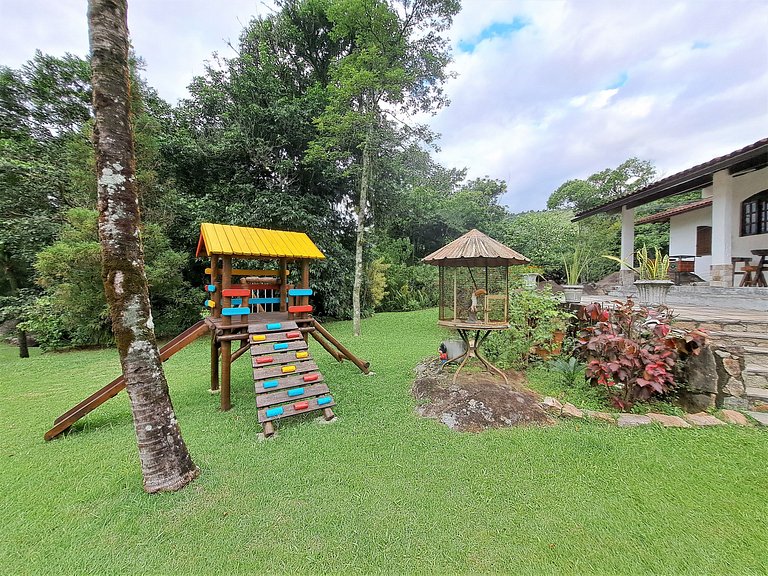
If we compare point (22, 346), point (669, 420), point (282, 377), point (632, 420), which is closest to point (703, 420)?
point (669, 420)

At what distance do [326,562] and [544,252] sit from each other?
15.7 metres

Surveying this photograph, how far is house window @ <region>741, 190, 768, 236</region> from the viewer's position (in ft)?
24.2

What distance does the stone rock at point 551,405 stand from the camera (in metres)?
3.24

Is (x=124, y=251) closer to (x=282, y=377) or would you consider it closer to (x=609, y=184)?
(x=282, y=377)

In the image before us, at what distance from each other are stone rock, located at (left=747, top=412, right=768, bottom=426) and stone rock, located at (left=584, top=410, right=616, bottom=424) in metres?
1.15

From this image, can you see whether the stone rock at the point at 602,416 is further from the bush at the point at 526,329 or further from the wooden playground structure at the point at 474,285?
the bush at the point at 526,329

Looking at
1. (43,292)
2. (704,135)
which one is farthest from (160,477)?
(704,135)

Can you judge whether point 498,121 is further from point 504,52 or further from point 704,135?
point 704,135

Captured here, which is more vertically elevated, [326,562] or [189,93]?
[189,93]

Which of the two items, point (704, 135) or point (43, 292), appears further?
point (704, 135)

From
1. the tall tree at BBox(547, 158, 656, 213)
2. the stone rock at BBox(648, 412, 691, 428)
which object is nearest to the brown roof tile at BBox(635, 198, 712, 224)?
→ the tall tree at BBox(547, 158, 656, 213)

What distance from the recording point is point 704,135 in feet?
31.6

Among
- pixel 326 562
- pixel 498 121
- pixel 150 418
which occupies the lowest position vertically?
pixel 326 562

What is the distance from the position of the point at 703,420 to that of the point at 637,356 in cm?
70
